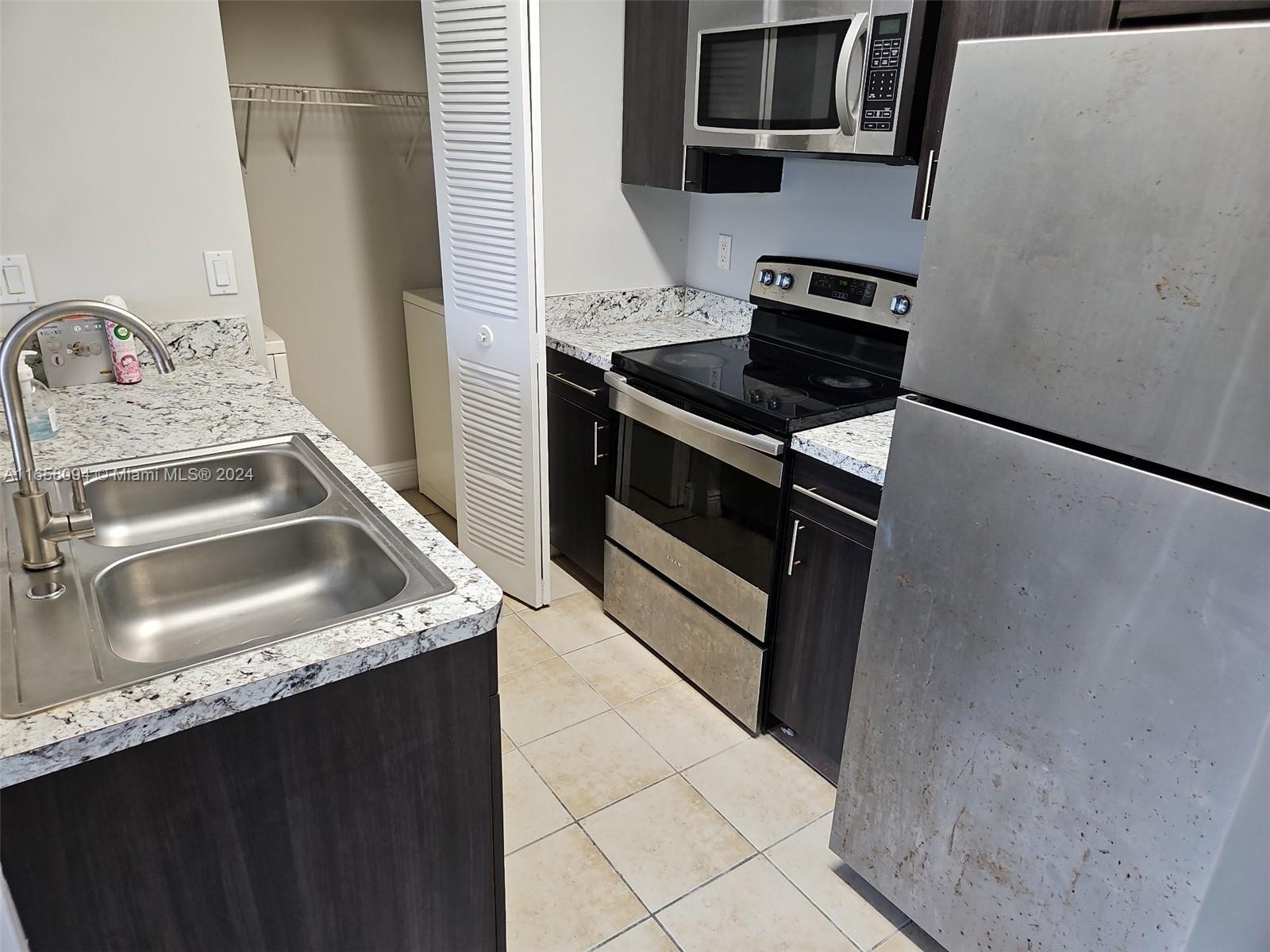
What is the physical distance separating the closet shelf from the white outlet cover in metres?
1.33

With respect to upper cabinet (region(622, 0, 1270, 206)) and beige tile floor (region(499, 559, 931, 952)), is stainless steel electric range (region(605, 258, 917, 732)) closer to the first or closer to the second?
beige tile floor (region(499, 559, 931, 952))

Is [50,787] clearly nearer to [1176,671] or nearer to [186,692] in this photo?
[186,692]

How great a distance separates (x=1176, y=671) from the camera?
3.75ft

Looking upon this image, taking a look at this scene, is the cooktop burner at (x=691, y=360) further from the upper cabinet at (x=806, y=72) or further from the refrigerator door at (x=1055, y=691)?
the refrigerator door at (x=1055, y=691)

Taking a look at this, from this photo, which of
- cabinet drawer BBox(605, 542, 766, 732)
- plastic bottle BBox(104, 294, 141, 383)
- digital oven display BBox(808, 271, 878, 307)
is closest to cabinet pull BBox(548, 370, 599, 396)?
cabinet drawer BBox(605, 542, 766, 732)

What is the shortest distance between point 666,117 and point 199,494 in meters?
1.79

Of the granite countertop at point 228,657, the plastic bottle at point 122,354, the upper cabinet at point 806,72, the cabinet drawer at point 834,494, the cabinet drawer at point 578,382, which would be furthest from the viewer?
the cabinet drawer at point 578,382

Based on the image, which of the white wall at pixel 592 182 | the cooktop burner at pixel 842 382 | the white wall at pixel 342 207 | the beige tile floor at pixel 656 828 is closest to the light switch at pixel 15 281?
the white wall at pixel 342 207

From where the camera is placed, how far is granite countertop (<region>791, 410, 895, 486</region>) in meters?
1.75

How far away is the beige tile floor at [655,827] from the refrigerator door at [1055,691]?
0.28 m

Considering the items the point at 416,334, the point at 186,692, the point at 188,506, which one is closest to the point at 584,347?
the point at 416,334

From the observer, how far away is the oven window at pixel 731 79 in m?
2.20

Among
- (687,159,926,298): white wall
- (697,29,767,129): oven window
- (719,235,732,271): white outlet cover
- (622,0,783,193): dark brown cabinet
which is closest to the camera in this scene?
(697,29,767,129): oven window

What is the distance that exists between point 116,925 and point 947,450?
1.31m
